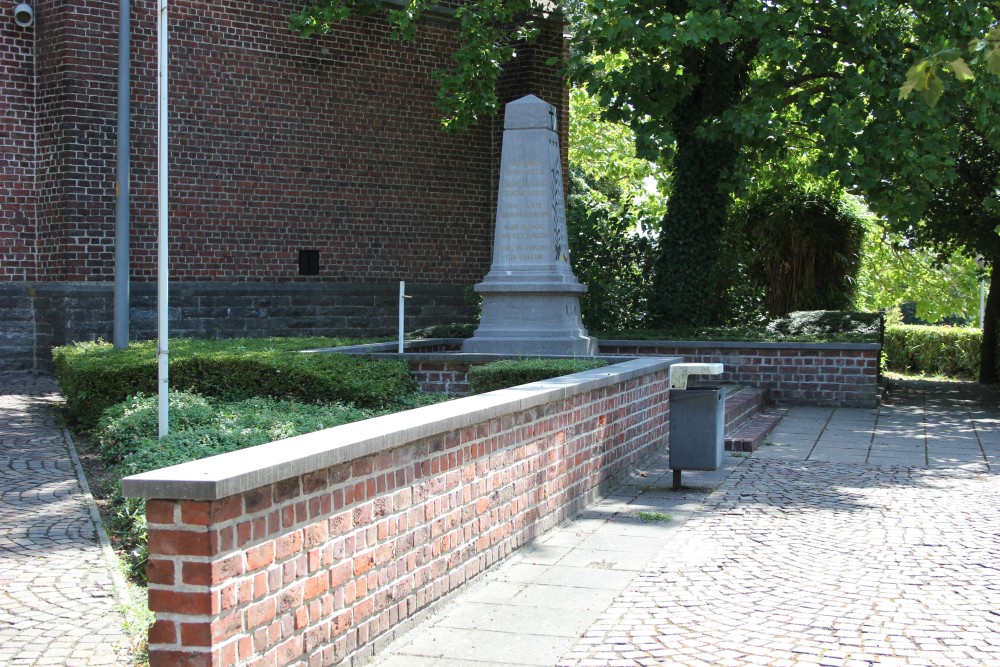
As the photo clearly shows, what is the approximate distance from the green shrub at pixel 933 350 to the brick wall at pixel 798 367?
9.72 metres

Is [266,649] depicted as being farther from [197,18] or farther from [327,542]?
[197,18]

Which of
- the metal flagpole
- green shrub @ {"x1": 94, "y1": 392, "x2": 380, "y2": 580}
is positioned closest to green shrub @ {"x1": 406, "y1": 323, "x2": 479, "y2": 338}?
the metal flagpole

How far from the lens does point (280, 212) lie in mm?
18344

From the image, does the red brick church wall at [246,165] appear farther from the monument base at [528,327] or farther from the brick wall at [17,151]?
the monument base at [528,327]

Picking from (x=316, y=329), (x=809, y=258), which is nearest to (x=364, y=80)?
(x=316, y=329)

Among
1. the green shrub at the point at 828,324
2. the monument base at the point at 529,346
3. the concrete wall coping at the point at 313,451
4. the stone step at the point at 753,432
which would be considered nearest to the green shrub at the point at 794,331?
the green shrub at the point at 828,324

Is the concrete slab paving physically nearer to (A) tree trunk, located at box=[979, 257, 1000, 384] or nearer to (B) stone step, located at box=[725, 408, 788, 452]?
(B) stone step, located at box=[725, 408, 788, 452]

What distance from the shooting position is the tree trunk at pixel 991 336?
20.2m

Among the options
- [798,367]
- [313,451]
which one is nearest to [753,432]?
[798,367]

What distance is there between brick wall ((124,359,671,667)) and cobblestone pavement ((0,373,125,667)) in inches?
36.0

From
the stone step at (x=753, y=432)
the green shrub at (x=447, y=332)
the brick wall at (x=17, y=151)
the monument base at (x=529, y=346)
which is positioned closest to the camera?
the stone step at (x=753, y=432)

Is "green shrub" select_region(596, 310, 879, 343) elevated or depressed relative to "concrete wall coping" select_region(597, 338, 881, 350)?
elevated

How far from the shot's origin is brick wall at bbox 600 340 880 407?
14.8 metres

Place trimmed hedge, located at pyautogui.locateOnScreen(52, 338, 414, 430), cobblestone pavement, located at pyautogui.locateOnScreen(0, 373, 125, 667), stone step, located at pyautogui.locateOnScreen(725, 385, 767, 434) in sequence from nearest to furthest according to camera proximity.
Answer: cobblestone pavement, located at pyautogui.locateOnScreen(0, 373, 125, 667)
trimmed hedge, located at pyautogui.locateOnScreen(52, 338, 414, 430)
stone step, located at pyautogui.locateOnScreen(725, 385, 767, 434)
